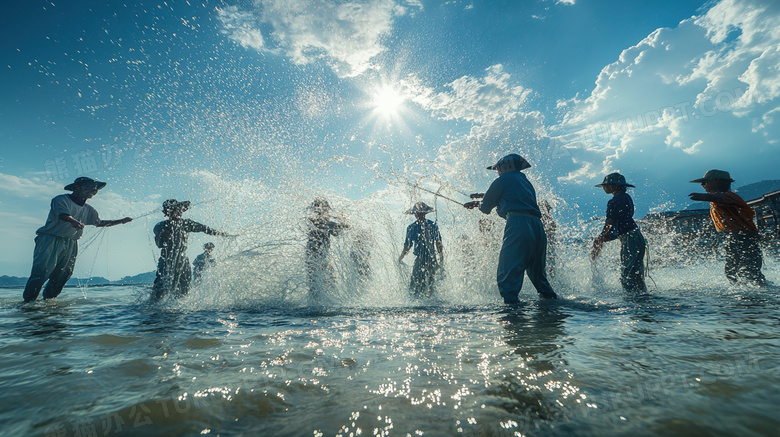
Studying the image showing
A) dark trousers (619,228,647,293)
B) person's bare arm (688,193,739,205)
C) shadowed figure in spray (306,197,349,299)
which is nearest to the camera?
person's bare arm (688,193,739,205)

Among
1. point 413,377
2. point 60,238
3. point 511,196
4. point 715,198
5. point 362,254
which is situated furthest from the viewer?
point 362,254

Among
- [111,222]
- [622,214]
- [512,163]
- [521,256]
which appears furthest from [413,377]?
[111,222]

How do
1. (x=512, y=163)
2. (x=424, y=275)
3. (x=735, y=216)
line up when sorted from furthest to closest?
(x=424, y=275) → (x=735, y=216) → (x=512, y=163)

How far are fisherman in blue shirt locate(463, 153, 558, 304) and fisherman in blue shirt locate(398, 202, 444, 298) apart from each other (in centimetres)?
231

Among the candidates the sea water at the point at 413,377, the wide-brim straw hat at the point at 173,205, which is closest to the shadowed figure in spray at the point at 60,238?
the wide-brim straw hat at the point at 173,205

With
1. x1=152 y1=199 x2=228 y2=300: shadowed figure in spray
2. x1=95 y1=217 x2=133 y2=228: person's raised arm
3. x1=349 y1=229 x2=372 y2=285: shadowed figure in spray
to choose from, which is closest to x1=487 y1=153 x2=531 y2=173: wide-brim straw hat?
x1=349 y1=229 x2=372 y2=285: shadowed figure in spray

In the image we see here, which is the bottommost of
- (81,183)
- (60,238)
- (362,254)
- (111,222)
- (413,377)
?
(413,377)

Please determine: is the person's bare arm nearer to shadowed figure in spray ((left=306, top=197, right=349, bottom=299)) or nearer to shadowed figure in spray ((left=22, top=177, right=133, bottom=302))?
shadowed figure in spray ((left=306, top=197, right=349, bottom=299))

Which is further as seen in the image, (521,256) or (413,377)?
(521,256)

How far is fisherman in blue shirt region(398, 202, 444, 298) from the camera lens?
7.45m

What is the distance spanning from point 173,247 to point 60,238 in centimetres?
209

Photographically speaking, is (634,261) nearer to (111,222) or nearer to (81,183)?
(111,222)

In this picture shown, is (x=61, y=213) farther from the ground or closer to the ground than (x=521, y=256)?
farther from the ground

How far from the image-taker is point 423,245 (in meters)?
→ 7.53
